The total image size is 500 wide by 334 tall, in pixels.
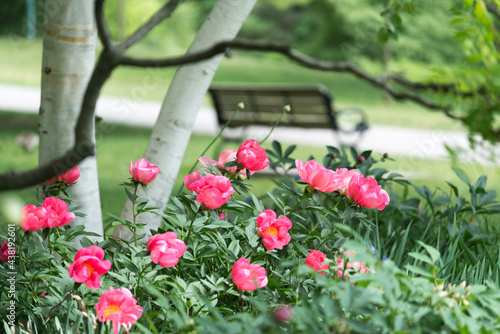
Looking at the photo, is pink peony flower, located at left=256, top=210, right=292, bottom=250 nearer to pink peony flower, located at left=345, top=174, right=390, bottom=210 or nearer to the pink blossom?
pink peony flower, located at left=345, top=174, right=390, bottom=210

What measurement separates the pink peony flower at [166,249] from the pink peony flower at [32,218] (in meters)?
0.36

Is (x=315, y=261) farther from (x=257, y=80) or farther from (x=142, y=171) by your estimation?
(x=257, y=80)

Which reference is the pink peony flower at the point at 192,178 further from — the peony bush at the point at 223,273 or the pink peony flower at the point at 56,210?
the pink peony flower at the point at 56,210

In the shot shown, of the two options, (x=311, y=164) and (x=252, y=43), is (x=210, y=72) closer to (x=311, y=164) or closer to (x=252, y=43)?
(x=311, y=164)

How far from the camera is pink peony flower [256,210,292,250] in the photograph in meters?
1.61

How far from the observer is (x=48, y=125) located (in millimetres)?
2164

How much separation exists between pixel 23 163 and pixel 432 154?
22.1 ft

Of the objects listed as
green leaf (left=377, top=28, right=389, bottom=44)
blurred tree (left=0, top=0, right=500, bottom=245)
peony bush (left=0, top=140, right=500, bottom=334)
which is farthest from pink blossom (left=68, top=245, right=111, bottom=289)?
green leaf (left=377, top=28, right=389, bottom=44)

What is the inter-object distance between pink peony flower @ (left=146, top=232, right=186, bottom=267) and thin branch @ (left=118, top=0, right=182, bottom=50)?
55cm

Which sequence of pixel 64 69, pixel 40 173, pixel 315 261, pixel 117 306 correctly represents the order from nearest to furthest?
1. pixel 40 173
2. pixel 117 306
3. pixel 315 261
4. pixel 64 69

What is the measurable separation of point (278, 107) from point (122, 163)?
6.93 ft

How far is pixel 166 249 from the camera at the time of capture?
1550mm

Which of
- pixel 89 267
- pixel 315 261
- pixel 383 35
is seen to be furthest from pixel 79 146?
pixel 383 35

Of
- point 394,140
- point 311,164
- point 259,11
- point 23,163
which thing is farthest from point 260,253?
point 259,11
